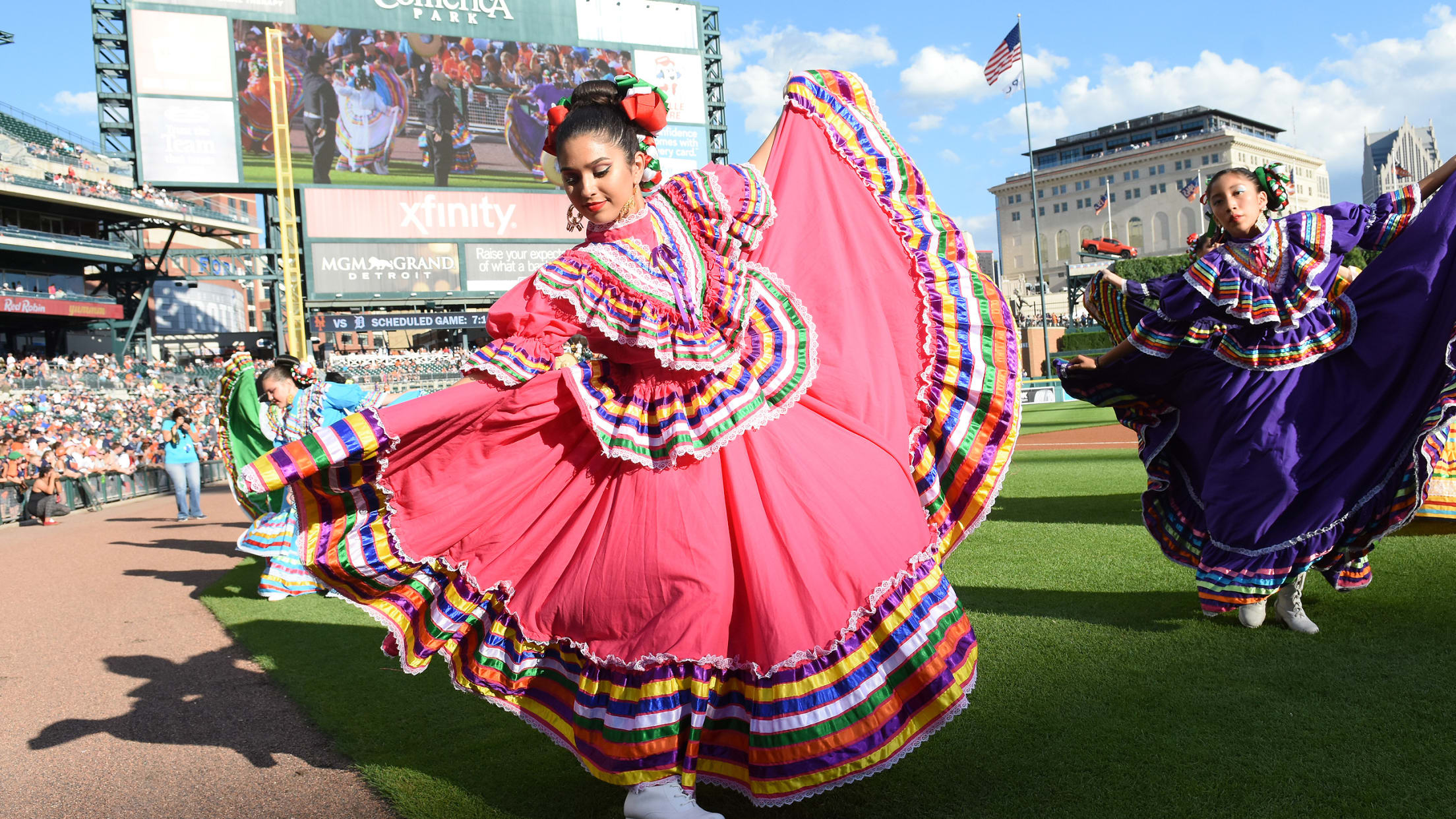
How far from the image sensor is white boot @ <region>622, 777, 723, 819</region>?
2.48 metres

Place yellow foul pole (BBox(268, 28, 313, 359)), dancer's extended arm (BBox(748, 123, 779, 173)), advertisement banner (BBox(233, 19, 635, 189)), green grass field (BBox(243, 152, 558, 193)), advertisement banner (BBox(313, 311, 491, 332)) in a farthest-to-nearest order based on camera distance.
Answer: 1. advertisement banner (BBox(313, 311, 491, 332))
2. advertisement banner (BBox(233, 19, 635, 189))
3. green grass field (BBox(243, 152, 558, 193))
4. yellow foul pole (BBox(268, 28, 313, 359))
5. dancer's extended arm (BBox(748, 123, 779, 173))

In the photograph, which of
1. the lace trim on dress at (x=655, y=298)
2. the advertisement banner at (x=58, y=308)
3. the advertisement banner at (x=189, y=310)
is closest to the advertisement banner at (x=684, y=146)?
the advertisement banner at (x=189, y=310)

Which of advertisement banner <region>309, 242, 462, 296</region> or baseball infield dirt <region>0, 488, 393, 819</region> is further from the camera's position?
advertisement banner <region>309, 242, 462, 296</region>

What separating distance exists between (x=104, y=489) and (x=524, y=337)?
58.4 feet

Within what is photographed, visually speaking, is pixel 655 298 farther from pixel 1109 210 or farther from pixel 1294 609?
pixel 1109 210

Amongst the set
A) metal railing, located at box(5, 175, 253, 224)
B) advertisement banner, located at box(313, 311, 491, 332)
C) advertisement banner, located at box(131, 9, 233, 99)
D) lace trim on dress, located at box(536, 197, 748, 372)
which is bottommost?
lace trim on dress, located at box(536, 197, 748, 372)

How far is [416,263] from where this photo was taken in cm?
3562

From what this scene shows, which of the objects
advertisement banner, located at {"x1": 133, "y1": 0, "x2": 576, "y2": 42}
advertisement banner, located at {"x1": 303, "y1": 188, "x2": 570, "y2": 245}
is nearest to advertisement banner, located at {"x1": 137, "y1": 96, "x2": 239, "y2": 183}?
advertisement banner, located at {"x1": 303, "y1": 188, "x2": 570, "y2": 245}

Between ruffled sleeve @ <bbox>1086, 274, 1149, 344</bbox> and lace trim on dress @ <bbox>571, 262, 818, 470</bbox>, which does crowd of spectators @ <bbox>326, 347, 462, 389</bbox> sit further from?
lace trim on dress @ <bbox>571, 262, 818, 470</bbox>

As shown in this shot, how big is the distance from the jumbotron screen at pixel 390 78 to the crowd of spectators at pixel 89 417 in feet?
26.4

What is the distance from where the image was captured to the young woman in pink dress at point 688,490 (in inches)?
94.9

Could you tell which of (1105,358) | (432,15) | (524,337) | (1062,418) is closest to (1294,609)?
(1105,358)

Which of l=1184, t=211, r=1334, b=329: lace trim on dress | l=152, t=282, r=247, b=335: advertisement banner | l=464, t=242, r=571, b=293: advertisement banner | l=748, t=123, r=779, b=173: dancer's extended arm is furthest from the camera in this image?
l=152, t=282, r=247, b=335: advertisement banner

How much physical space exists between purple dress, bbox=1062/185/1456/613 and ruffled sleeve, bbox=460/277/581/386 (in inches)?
102
